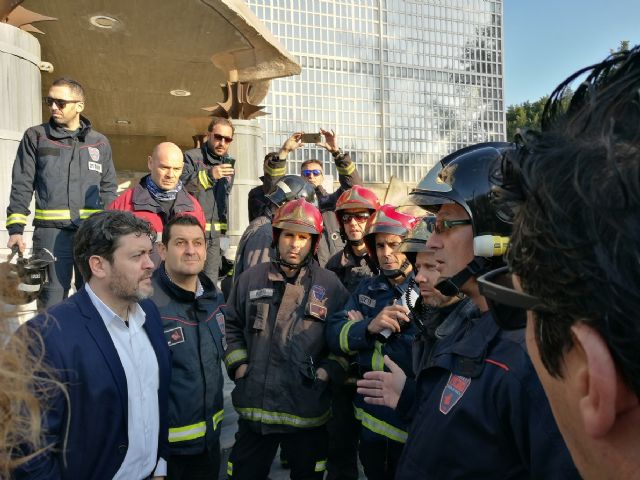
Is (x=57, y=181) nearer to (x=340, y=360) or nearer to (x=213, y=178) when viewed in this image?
(x=213, y=178)

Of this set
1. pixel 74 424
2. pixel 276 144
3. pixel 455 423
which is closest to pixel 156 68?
pixel 74 424

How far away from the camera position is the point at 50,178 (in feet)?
15.3

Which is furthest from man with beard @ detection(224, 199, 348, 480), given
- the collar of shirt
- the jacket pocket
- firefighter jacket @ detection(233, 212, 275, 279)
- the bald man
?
the bald man

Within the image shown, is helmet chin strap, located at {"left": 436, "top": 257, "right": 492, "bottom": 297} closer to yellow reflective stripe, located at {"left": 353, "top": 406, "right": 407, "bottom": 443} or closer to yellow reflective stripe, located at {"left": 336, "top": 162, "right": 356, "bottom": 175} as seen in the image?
yellow reflective stripe, located at {"left": 353, "top": 406, "right": 407, "bottom": 443}

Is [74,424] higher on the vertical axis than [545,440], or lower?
lower

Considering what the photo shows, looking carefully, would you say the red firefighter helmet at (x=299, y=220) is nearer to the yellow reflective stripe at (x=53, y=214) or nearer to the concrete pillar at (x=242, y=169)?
the yellow reflective stripe at (x=53, y=214)

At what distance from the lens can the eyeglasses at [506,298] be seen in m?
0.78

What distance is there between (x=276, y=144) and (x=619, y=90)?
56.8 meters

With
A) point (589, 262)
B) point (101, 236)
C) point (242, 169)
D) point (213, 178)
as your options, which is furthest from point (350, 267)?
point (242, 169)

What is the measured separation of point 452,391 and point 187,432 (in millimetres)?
1811

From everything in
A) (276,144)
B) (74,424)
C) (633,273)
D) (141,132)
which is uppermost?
(276,144)

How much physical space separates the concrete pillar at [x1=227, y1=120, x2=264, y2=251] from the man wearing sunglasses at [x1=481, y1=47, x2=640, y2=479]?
28.6 ft

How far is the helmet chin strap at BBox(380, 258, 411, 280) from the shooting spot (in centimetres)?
326

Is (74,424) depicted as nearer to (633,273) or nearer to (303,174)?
(633,273)
